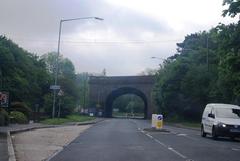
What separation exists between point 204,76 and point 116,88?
6000cm

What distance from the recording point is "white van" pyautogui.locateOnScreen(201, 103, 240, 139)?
30.8 m

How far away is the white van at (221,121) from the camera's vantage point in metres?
30.8

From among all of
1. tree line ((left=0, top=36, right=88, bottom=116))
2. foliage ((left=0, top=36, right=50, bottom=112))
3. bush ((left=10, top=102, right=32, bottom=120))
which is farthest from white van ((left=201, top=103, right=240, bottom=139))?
tree line ((left=0, top=36, right=88, bottom=116))

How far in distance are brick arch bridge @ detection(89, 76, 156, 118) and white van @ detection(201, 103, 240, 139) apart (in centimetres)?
8993

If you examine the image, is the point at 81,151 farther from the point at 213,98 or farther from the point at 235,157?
the point at 213,98

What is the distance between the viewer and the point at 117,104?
193 metres

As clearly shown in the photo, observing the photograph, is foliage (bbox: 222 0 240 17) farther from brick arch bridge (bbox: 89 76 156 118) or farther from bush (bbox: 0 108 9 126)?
brick arch bridge (bbox: 89 76 156 118)

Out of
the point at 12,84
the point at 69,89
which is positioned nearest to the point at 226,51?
the point at 12,84

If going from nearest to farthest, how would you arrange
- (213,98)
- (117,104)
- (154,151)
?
(154,151) < (213,98) < (117,104)

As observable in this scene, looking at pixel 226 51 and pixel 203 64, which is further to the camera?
pixel 203 64

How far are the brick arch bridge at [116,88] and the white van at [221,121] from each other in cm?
8993

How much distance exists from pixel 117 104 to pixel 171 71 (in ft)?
365

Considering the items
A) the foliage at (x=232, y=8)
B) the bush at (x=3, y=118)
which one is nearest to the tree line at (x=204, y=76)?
the foliage at (x=232, y=8)

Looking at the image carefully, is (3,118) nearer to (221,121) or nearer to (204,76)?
(221,121)
